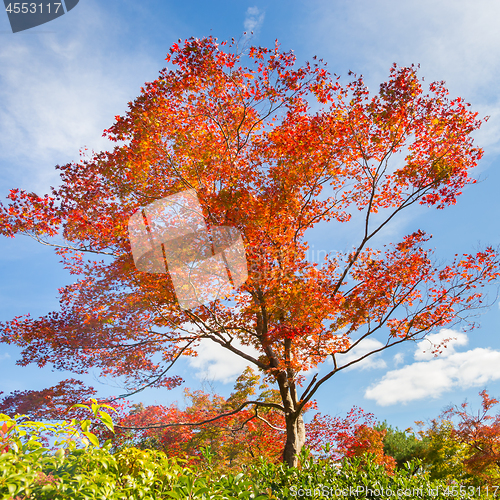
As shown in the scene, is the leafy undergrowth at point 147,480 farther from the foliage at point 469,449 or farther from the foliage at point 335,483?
the foliage at point 469,449

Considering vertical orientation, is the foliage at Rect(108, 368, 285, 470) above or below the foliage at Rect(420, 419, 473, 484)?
above

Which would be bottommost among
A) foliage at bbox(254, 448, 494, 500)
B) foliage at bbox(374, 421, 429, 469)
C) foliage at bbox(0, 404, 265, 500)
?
foliage at bbox(374, 421, 429, 469)

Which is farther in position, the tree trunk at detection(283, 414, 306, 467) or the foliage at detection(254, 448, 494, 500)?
the tree trunk at detection(283, 414, 306, 467)

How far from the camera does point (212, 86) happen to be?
8703 millimetres

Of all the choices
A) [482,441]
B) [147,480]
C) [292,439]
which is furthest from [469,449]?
[147,480]

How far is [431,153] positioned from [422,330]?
15.2ft

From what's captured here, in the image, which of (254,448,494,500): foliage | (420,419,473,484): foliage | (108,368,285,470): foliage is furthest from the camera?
(420,419,473,484): foliage

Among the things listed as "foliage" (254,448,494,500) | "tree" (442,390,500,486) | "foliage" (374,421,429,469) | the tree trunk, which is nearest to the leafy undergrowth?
"foliage" (254,448,494,500)

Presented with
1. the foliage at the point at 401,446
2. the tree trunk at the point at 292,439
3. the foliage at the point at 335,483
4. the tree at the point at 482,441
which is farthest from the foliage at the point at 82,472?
the foliage at the point at 401,446

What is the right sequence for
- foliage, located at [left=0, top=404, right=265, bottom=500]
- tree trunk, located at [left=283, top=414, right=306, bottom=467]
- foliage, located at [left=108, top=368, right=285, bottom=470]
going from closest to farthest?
1. foliage, located at [left=0, top=404, right=265, bottom=500]
2. tree trunk, located at [left=283, top=414, right=306, bottom=467]
3. foliage, located at [left=108, top=368, right=285, bottom=470]

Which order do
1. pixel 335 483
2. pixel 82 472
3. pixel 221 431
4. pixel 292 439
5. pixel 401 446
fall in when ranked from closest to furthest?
pixel 82 472 < pixel 335 483 < pixel 292 439 < pixel 221 431 < pixel 401 446

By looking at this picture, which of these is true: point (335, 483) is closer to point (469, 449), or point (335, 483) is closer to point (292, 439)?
point (292, 439)

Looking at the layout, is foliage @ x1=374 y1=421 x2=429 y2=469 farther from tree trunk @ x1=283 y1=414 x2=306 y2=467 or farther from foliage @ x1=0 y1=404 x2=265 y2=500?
foliage @ x1=0 y1=404 x2=265 y2=500

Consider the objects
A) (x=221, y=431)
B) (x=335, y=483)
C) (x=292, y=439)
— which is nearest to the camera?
(x=335, y=483)
